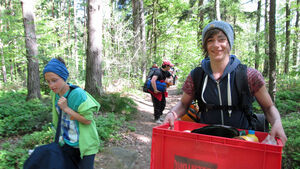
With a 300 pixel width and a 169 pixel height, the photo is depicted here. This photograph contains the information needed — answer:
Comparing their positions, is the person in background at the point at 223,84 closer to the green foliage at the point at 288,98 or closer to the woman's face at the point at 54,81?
the woman's face at the point at 54,81

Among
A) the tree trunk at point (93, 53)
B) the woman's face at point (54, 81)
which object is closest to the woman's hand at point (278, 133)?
the woman's face at point (54, 81)

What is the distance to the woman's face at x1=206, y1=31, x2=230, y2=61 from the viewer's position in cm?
169

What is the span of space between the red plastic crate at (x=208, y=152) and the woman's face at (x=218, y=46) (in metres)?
0.79

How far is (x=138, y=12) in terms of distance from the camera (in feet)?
50.4

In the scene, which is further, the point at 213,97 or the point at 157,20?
the point at 157,20

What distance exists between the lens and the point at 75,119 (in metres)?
2.22

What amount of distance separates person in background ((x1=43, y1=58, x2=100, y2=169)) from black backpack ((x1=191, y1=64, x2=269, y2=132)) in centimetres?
122

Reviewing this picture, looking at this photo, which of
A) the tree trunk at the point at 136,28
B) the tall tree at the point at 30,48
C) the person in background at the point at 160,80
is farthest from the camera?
the tree trunk at the point at 136,28

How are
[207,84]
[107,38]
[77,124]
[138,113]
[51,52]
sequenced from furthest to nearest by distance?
[51,52] < [107,38] < [138,113] < [77,124] < [207,84]

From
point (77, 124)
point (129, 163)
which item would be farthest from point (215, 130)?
point (129, 163)

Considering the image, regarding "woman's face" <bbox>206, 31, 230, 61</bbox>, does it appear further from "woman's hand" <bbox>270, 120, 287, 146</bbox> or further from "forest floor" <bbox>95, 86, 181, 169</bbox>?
"forest floor" <bbox>95, 86, 181, 169</bbox>

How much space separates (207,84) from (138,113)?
686 cm

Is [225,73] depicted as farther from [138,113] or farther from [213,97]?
[138,113]

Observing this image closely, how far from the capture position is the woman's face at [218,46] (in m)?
1.69
